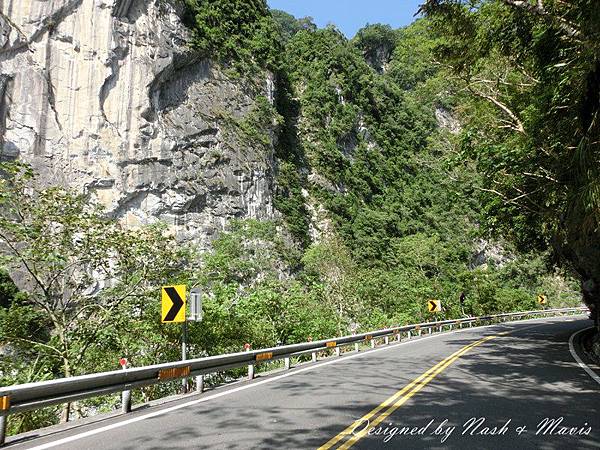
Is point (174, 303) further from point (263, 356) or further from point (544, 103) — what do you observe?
point (544, 103)

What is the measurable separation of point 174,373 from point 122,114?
4135 cm

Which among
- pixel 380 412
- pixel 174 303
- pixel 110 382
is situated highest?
pixel 174 303

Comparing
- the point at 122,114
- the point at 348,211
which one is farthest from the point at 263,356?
the point at 348,211

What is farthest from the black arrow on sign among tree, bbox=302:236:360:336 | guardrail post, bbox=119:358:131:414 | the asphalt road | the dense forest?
tree, bbox=302:236:360:336

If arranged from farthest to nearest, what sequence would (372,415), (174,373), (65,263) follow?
(65,263) < (174,373) < (372,415)

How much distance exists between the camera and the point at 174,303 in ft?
31.1

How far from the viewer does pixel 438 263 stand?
178 feet

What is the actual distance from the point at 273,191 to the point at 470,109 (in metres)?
39.6

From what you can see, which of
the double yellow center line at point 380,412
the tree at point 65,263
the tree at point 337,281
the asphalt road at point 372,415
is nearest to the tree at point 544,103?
the asphalt road at point 372,415

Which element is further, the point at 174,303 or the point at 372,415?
the point at 174,303

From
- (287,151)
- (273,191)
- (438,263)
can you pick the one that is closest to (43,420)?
(273,191)

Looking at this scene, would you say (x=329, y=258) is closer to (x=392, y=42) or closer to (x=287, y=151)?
(x=287, y=151)

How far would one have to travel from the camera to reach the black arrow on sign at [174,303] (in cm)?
939

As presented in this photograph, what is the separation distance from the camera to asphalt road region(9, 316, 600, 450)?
5.14 metres
